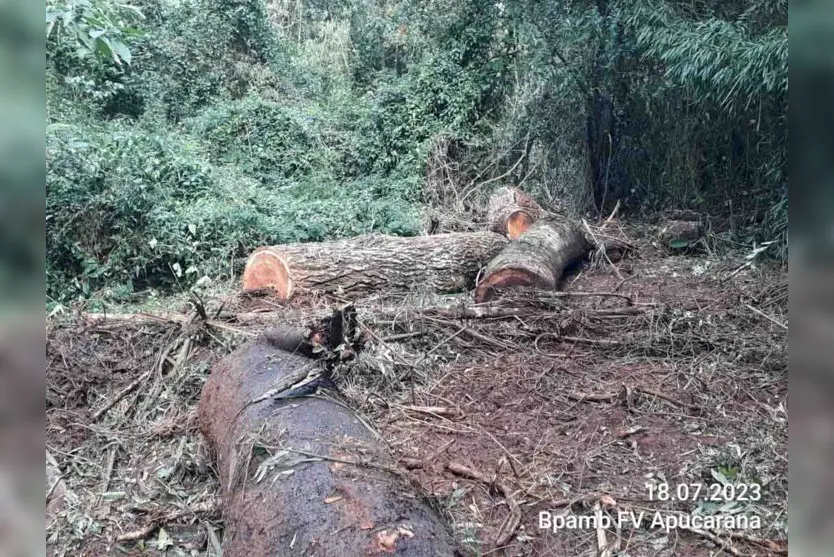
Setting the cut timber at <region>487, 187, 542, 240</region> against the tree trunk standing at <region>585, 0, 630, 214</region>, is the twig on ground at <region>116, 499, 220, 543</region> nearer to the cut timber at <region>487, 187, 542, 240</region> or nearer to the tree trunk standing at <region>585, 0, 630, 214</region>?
the cut timber at <region>487, 187, 542, 240</region>

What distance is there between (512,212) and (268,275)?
236cm

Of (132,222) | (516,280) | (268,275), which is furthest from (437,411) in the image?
(132,222)

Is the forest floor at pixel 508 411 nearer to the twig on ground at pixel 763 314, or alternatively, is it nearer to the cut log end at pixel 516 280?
the twig on ground at pixel 763 314

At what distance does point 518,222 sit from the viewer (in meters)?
5.18

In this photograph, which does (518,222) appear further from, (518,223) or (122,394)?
(122,394)

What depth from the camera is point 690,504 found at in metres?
1.68

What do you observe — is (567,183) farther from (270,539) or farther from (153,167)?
(270,539)

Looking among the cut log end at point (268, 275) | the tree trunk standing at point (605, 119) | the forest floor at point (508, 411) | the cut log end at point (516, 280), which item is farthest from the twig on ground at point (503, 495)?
the tree trunk standing at point (605, 119)

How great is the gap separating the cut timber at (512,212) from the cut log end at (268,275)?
6.58 ft

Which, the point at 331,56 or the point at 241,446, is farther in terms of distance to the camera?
the point at 331,56

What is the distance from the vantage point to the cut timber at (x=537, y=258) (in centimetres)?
356

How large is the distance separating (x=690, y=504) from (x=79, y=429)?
7.41 ft

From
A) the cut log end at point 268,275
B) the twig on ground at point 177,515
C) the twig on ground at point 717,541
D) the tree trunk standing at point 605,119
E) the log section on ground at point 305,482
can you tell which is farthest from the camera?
the tree trunk standing at point 605,119
